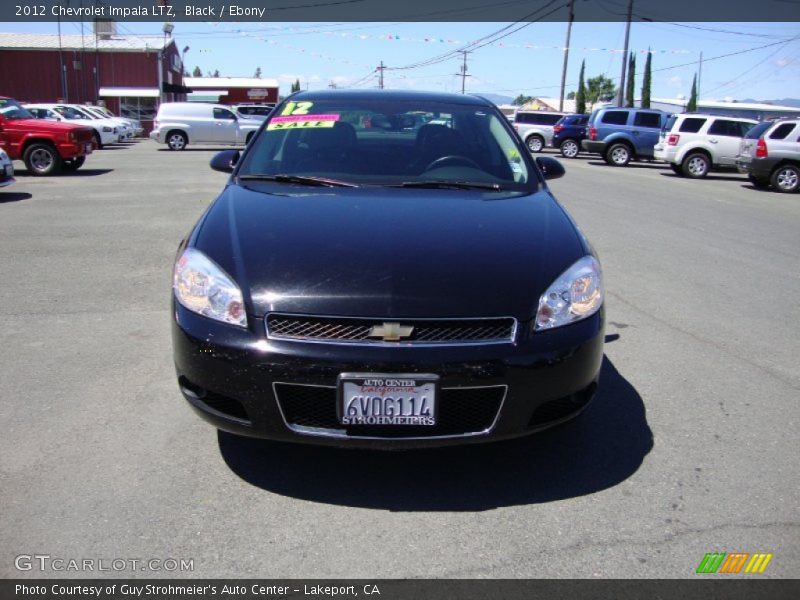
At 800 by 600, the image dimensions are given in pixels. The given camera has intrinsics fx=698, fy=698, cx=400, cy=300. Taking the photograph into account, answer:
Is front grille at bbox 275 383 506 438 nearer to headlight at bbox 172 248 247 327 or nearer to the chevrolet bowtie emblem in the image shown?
the chevrolet bowtie emblem

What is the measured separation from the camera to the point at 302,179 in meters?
3.79

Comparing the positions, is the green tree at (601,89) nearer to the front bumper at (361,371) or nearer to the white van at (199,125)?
the white van at (199,125)

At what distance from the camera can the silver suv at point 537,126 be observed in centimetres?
2967

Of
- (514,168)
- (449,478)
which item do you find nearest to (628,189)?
(514,168)

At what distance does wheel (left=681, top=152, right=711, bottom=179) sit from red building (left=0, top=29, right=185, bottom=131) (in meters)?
35.7

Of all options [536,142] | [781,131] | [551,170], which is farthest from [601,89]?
[551,170]

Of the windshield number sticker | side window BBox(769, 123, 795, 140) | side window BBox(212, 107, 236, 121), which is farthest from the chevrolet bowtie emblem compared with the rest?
side window BBox(212, 107, 236, 121)

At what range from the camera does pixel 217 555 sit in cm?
245

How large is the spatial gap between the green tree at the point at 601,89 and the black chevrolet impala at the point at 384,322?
266 ft

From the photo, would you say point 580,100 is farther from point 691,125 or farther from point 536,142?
point 691,125

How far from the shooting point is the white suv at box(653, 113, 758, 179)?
20141 mm

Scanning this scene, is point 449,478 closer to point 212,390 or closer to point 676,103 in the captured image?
point 212,390

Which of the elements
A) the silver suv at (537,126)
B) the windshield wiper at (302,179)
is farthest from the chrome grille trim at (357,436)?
the silver suv at (537,126)

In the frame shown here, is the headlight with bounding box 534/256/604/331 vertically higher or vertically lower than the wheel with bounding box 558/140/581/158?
higher
